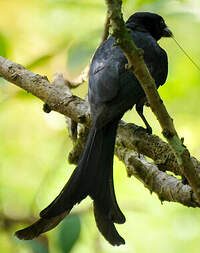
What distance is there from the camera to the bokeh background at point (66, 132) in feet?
12.1

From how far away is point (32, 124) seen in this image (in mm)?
6078

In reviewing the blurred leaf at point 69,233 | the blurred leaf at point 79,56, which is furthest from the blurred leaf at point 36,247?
the blurred leaf at point 79,56

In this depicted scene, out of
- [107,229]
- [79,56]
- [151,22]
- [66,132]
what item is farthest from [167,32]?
[107,229]

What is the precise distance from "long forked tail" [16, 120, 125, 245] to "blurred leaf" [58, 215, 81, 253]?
0.05m

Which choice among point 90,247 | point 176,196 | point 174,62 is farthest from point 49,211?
point 174,62

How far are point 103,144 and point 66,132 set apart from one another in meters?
1.88

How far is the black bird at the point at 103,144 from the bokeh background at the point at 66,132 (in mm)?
116

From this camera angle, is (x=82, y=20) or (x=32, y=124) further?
(x=32, y=124)

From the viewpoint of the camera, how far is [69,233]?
2.81 metres

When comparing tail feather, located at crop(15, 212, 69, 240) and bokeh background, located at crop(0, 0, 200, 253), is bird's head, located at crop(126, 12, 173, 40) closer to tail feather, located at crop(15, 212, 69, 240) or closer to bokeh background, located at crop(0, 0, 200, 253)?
bokeh background, located at crop(0, 0, 200, 253)

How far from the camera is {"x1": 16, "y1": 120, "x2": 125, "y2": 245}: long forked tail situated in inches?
112

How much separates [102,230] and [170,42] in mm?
3227

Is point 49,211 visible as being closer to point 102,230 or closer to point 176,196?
point 102,230

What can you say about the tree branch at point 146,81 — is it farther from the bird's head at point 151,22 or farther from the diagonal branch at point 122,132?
the bird's head at point 151,22
